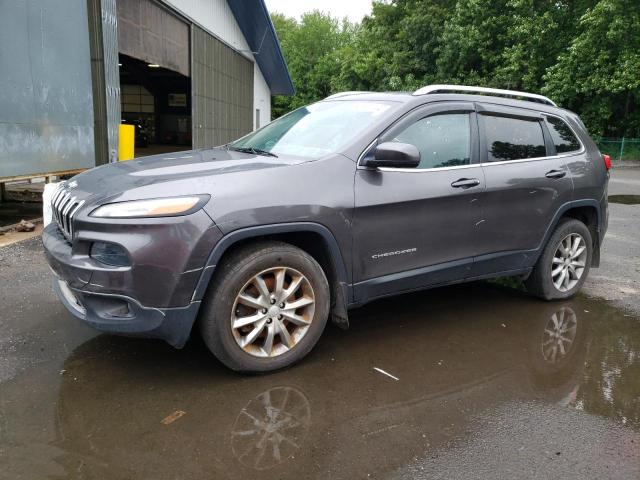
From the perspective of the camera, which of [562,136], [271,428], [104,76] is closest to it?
[271,428]

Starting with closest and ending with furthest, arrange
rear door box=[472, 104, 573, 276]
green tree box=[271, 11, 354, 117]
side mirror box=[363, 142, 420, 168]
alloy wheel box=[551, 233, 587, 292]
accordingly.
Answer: side mirror box=[363, 142, 420, 168]
rear door box=[472, 104, 573, 276]
alloy wheel box=[551, 233, 587, 292]
green tree box=[271, 11, 354, 117]

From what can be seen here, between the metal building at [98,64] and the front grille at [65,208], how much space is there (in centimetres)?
484

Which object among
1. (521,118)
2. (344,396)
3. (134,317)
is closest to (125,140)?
(521,118)

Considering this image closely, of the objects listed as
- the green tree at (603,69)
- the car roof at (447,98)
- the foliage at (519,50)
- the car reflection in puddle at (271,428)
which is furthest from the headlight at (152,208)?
the foliage at (519,50)

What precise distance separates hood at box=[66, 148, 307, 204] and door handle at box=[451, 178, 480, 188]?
48.4 inches

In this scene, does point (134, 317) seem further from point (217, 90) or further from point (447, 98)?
point (217, 90)

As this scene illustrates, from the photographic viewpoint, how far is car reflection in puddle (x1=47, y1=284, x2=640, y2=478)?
2.52 m

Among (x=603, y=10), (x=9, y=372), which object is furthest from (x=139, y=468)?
(x=603, y=10)

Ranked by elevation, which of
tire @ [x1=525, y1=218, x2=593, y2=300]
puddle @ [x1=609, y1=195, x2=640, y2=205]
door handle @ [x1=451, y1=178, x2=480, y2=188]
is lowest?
puddle @ [x1=609, y1=195, x2=640, y2=205]

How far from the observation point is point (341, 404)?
3012mm

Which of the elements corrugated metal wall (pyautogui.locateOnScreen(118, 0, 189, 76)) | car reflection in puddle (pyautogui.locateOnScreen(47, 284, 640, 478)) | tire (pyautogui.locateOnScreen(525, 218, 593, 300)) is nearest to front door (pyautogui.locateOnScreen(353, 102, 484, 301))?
car reflection in puddle (pyautogui.locateOnScreen(47, 284, 640, 478))

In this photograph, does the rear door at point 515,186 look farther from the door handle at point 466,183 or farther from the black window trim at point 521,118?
the door handle at point 466,183

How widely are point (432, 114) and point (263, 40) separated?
67.1 feet

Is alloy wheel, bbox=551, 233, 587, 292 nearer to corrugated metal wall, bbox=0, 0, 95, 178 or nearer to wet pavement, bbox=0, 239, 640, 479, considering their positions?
wet pavement, bbox=0, 239, 640, 479
